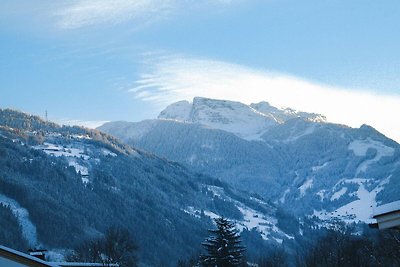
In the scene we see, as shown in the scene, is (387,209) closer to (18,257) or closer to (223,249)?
(18,257)

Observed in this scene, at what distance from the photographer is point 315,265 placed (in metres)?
81.7

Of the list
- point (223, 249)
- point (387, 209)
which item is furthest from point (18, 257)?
point (223, 249)

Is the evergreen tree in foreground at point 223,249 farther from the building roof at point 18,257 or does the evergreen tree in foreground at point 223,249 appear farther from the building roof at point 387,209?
the building roof at point 387,209

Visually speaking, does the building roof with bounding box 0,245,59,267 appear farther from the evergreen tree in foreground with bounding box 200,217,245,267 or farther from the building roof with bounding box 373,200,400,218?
the evergreen tree in foreground with bounding box 200,217,245,267

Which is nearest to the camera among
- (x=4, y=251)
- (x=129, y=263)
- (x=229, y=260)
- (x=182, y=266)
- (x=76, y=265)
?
(x=4, y=251)

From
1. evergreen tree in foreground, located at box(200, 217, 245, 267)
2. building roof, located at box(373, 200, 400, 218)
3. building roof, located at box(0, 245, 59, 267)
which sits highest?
building roof, located at box(373, 200, 400, 218)

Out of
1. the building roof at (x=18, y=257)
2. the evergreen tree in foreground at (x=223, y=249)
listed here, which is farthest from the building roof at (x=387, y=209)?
the evergreen tree in foreground at (x=223, y=249)

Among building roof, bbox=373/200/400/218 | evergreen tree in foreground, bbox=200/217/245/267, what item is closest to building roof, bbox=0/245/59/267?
building roof, bbox=373/200/400/218

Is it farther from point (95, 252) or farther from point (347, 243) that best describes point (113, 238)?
point (347, 243)

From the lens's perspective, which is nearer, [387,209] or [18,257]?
[387,209]

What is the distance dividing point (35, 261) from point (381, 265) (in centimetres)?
4373

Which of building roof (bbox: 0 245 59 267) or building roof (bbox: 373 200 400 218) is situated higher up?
building roof (bbox: 373 200 400 218)

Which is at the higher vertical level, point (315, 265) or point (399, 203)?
point (399, 203)

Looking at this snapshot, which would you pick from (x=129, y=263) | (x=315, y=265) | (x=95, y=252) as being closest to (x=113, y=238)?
(x=95, y=252)
